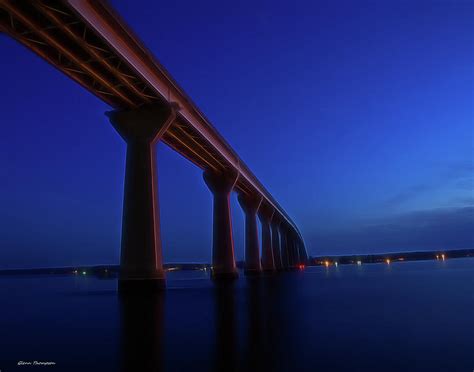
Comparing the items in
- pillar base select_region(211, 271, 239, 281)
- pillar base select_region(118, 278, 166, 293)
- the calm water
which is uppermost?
pillar base select_region(211, 271, 239, 281)

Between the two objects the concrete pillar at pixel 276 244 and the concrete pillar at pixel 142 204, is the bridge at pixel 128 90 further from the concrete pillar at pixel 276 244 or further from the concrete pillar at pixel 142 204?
the concrete pillar at pixel 276 244

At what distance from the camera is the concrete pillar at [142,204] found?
24.0 m

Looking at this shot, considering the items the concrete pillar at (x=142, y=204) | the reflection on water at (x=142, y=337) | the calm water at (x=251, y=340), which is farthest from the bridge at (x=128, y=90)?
the calm water at (x=251, y=340)

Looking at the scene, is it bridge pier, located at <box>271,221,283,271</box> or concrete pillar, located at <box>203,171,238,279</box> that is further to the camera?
bridge pier, located at <box>271,221,283,271</box>

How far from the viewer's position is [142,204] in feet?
80.7

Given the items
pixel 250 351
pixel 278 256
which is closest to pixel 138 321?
pixel 250 351

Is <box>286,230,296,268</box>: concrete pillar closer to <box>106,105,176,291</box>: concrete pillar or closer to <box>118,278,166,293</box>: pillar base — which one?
<box>106,105,176,291</box>: concrete pillar

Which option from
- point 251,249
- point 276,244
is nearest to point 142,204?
point 251,249

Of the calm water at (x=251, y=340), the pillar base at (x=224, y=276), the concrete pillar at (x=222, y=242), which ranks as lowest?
the calm water at (x=251, y=340)

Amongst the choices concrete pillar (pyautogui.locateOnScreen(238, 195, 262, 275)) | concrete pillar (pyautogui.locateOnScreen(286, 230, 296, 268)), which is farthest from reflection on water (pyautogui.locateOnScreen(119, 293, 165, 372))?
concrete pillar (pyautogui.locateOnScreen(286, 230, 296, 268))

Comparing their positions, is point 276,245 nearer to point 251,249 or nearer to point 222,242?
point 251,249

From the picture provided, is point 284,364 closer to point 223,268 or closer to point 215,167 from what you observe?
point 223,268

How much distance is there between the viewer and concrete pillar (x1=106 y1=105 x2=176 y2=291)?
23984mm

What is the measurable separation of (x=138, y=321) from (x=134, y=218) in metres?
11.9
